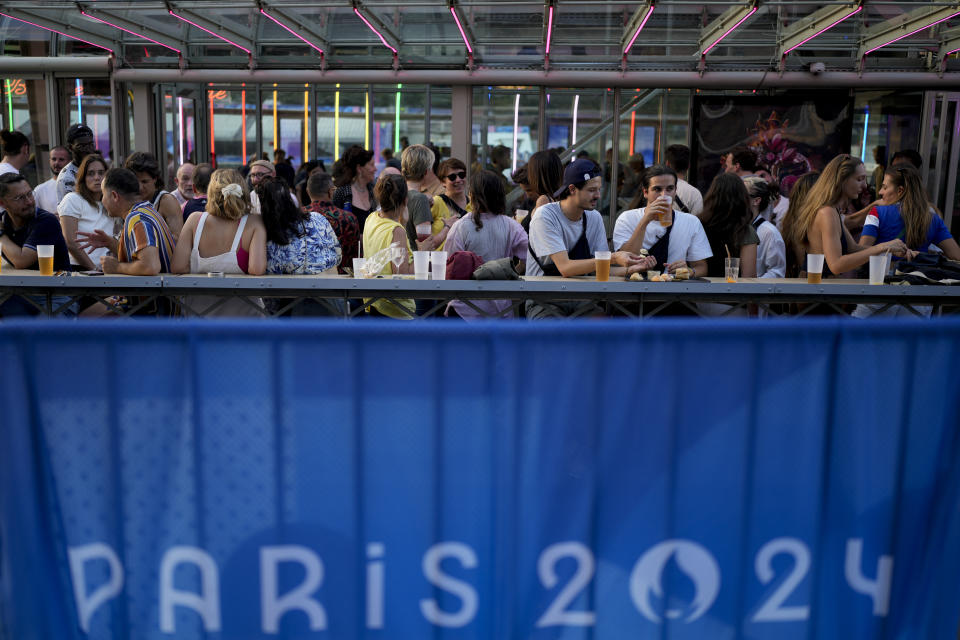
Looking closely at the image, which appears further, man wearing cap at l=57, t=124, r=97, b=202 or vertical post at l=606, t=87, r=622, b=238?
vertical post at l=606, t=87, r=622, b=238

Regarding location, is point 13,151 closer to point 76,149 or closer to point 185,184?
point 76,149

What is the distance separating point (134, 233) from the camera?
598 cm

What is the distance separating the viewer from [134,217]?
5.94 meters

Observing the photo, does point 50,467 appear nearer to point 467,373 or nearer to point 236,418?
point 236,418

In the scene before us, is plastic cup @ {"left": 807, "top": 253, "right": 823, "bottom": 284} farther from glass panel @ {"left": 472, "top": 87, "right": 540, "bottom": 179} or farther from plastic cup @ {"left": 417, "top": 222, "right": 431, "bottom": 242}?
glass panel @ {"left": 472, "top": 87, "right": 540, "bottom": 179}

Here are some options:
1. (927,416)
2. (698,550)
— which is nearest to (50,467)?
(698,550)

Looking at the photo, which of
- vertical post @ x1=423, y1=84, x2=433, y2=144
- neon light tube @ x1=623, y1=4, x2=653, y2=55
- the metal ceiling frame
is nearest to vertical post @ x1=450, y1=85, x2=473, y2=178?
vertical post @ x1=423, y1=84, x2=433, y2=144

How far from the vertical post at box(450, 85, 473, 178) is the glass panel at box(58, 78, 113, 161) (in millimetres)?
6445

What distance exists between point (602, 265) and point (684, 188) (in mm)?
2576

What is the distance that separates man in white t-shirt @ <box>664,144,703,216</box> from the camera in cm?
798

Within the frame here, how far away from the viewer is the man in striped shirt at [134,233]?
5.95 metres

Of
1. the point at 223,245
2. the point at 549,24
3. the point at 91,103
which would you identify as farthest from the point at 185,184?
the point at 91,103

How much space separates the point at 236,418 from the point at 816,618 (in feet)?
6.57

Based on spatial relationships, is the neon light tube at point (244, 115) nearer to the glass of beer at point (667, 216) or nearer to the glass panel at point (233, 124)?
the glass panel at point (233, 124)
